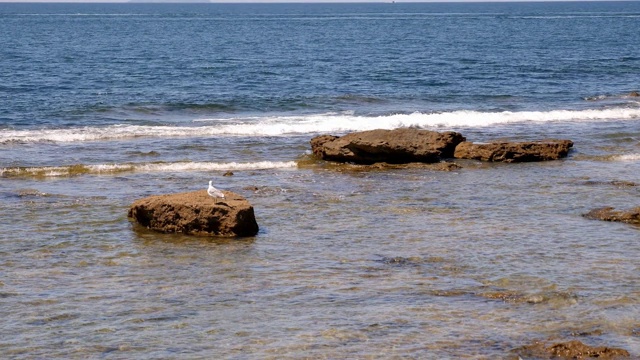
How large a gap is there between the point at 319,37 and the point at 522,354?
2860 inches

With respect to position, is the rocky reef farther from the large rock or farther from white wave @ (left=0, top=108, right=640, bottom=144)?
white wave @ (left=0, top=108, right=640, bottom=144)

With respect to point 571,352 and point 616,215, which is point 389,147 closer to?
point 616,215

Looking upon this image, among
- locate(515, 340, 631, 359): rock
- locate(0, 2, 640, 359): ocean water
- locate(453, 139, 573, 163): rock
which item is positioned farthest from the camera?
locate(453, 139, 573, 163): rock

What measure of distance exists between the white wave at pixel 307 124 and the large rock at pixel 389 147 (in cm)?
514

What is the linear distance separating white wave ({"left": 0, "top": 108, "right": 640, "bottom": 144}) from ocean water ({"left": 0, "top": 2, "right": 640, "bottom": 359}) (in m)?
0.10

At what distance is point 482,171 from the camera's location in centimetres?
2047

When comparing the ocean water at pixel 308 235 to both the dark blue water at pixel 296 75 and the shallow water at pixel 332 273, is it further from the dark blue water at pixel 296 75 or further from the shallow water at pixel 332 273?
the dark blue water at pixel 296 75

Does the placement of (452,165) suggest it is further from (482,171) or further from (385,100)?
(385,100)

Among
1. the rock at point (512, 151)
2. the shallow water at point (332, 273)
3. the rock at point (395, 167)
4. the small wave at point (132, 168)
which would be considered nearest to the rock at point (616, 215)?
the shallow water at point (332, 273)


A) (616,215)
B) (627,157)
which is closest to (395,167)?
(627,157)

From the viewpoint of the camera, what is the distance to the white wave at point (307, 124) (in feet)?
84.1

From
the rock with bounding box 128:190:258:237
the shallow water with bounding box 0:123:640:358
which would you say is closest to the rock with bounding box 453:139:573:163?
the shallow water with bounding box 0:123:640:358

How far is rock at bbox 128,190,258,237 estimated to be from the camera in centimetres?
1483

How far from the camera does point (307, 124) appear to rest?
2806cm
